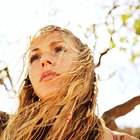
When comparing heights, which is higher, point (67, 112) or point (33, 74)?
Result: point (33, 74)

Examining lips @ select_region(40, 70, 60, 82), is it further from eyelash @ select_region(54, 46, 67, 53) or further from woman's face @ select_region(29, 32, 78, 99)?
eyelash @ select_region(54, 46, 67, 53)

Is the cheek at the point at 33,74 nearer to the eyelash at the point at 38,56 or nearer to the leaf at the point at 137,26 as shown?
the eyelash at the point at 38,56

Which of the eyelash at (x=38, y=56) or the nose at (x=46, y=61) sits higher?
the eyelash at (x=38, y=56)

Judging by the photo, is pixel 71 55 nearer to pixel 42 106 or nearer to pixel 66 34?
pixel 66 34

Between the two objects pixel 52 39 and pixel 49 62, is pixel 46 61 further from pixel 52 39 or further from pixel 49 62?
pixel 52 39

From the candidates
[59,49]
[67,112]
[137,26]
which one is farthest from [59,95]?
[137,26]

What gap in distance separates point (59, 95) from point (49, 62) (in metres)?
0.19

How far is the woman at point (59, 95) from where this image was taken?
2.03 metres

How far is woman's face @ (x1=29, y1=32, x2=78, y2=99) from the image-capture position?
2004 millimetres

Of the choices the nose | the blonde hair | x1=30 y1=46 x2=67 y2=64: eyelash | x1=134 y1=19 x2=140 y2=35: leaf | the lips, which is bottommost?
the blonde hair

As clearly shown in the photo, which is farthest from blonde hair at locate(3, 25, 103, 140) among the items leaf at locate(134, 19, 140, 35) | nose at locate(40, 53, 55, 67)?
leaf at locate(134, 19, 140, 35)

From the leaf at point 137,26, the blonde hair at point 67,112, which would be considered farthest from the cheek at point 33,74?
the leaf at point 137,26

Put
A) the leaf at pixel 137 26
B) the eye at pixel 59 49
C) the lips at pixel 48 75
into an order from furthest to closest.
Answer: the leaf at pixel 137 26 < the eye at pixel 59 49 < the lips at pixel 48 75

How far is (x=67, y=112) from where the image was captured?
2072 millimetres
